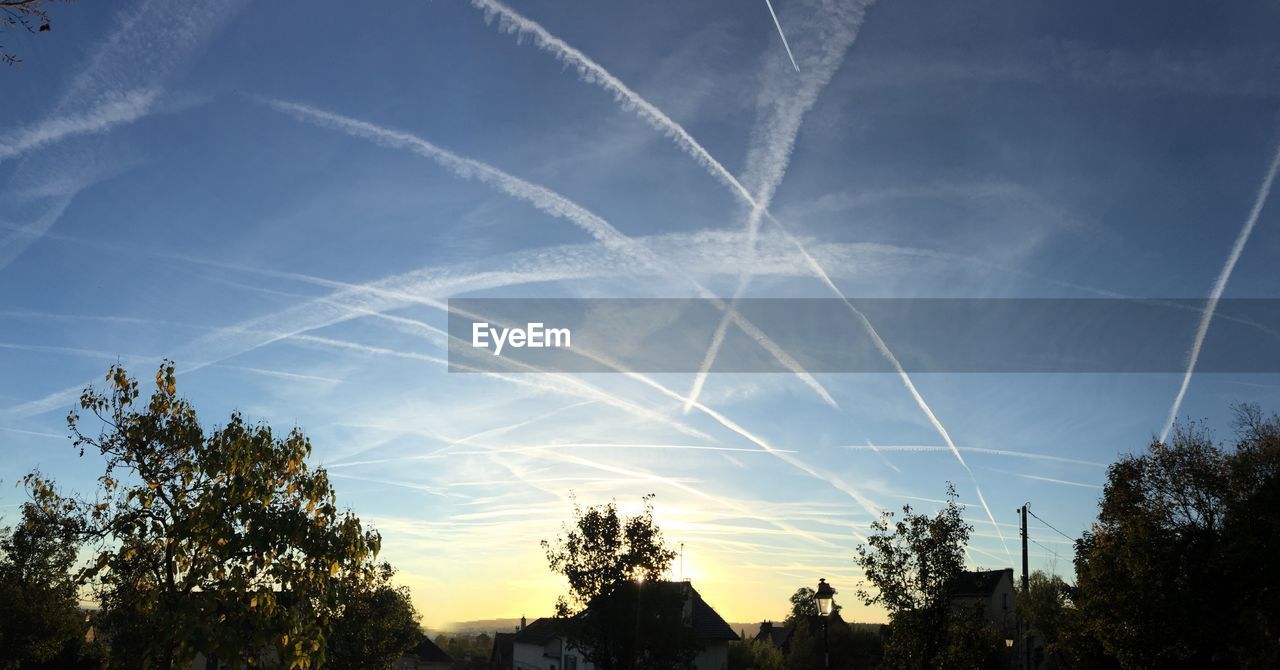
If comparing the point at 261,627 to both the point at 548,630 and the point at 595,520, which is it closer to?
the point at 595,520

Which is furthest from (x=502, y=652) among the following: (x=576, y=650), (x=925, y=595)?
(x=925, y=595)

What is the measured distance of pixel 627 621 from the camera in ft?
135

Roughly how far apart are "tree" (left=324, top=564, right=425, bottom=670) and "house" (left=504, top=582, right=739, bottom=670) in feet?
34.3

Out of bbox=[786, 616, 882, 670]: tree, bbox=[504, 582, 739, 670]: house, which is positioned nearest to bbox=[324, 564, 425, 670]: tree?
bbox=[504, 582, 739, 670]: house

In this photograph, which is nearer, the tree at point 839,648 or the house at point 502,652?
the tree at point 839,648

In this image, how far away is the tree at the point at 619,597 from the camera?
41.3 m

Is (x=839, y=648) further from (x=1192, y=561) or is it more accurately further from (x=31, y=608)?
(x=31, y=608)

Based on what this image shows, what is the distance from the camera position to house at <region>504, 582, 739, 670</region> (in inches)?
2741

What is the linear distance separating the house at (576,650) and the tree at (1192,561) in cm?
2769

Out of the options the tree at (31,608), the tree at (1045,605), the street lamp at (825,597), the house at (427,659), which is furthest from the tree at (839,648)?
the tree at (31,608)

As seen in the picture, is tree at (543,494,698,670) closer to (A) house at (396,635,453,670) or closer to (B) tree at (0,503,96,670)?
(B) tree at (0,503,96,670)

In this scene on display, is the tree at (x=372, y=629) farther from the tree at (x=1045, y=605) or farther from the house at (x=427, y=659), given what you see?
the house at (x=427, y=659)

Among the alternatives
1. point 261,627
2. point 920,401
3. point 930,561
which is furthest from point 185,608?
point 920,401

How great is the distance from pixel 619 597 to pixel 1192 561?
25.4 metres
